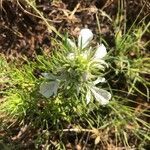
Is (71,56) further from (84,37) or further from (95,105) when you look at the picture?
(95,105)

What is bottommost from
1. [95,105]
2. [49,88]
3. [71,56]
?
[95,105]

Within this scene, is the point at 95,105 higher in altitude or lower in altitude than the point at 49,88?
lower

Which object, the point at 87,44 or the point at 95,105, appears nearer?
the point at 87,44

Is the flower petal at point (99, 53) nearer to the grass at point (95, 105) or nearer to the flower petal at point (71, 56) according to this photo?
the flower petal at point (71, 56)

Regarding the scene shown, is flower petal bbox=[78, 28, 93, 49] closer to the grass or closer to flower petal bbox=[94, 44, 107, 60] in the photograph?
flower petal bbox=[94, 44, 107, 60]

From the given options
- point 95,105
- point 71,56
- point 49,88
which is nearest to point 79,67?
point 71,56

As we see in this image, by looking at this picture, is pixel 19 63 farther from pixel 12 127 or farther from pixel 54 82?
pixel 54 82
